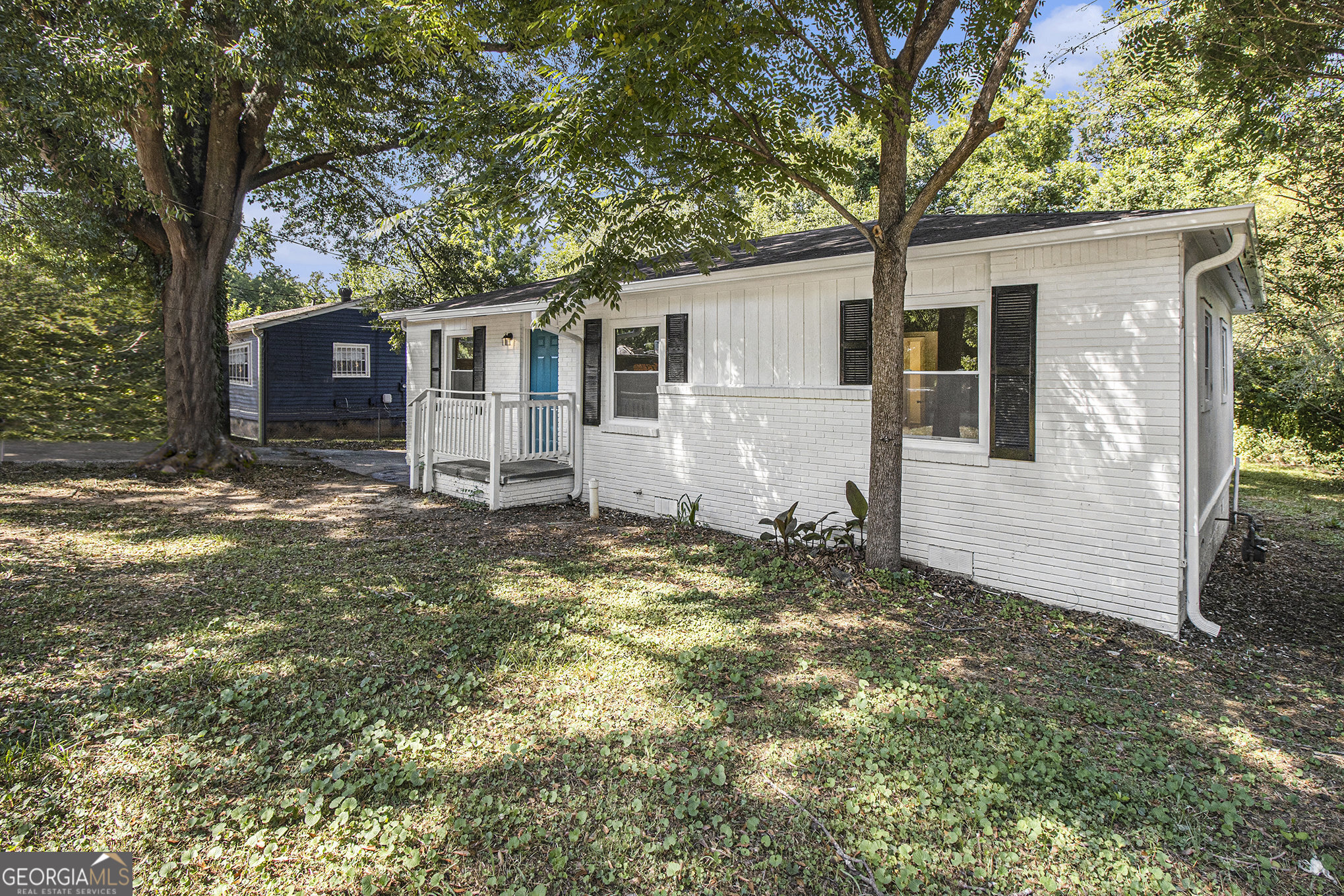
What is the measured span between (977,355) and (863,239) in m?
2.07

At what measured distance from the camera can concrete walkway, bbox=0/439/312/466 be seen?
11.1 metres

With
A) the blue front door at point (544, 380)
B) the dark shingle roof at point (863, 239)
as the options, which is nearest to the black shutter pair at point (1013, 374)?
the dark shingle roof at point (863, 239)

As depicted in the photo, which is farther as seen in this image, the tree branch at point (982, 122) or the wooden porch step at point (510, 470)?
the wooden porch step at point (510, 470)

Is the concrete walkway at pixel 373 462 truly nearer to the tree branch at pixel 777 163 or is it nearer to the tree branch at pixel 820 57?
the tree branch at pixel 777 163

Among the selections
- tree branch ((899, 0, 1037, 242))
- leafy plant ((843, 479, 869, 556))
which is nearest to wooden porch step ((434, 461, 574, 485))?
leafy plant ((843, 479, 869, 556))

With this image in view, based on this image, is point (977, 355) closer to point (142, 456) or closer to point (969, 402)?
point (969, 402)

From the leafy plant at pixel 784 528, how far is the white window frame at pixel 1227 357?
17.1 ft

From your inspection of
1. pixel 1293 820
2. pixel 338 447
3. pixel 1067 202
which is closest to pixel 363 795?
pixel 1293 820

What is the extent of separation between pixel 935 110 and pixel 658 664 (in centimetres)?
536

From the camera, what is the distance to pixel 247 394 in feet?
60.6

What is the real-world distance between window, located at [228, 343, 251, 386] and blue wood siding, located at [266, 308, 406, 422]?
69.3 inches

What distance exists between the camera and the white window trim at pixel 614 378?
7941mm

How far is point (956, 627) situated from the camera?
466 centimetres

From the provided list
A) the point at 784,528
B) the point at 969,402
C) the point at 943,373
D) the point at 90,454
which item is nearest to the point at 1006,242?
the point at 943,373
